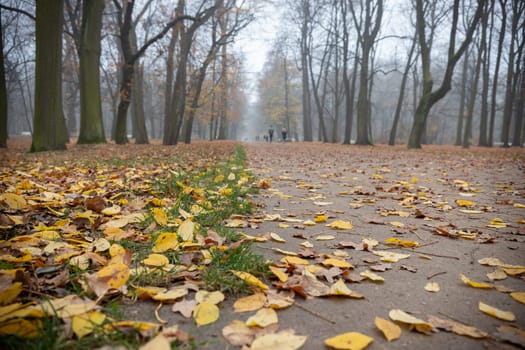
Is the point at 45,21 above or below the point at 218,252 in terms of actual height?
above

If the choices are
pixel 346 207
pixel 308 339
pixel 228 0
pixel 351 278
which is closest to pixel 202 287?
pixel 308 339

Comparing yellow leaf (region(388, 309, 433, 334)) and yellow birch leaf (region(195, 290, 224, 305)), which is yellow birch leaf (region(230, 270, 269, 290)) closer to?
yellow birch leaf (region(195, 290, 224, 305))

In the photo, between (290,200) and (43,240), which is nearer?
(43,240)

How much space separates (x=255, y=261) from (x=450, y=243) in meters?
1.45

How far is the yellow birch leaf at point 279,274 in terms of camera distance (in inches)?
57.1

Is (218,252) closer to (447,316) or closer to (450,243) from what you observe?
(447,316)

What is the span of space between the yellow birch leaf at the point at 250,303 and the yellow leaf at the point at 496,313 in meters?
0.91

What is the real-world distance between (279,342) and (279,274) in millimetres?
458

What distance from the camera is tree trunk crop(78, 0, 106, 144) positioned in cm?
1101

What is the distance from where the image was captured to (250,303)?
1274mm

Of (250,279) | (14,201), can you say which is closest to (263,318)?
(250,279)

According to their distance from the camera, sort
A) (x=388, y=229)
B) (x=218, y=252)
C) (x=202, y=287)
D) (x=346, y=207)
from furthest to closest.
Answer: (x=346, y=207)
(x=388, y=229)
(x=218, y=252)
(x=202, y=287)

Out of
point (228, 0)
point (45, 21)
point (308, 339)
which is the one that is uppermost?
point (228, 0)

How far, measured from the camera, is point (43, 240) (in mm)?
1759
